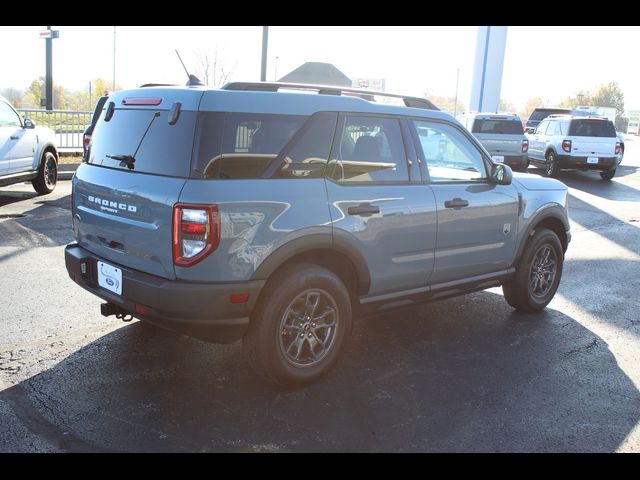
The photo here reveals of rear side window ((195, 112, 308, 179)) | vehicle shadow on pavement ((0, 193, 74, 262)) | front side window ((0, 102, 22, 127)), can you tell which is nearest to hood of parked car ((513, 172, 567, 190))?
rear side window ((195, 112, 308, 179))

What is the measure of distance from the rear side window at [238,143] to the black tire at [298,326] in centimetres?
71

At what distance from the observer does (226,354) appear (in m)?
4.49

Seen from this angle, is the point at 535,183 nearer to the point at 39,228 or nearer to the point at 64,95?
the point at 39,228

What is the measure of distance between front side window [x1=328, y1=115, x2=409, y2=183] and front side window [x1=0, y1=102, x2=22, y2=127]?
311 inches

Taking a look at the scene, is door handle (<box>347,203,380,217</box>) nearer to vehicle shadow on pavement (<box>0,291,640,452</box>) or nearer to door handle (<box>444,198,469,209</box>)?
door handle (<box>444,198,469,209</box>)

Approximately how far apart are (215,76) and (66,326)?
27747 millimetres

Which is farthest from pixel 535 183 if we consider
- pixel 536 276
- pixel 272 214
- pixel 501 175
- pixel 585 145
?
pixel 585 145

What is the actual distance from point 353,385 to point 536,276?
2.52 metres

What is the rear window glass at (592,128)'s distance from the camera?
1711 cm

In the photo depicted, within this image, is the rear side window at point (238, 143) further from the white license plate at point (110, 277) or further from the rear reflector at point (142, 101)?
the white license plate at point (110, 277)

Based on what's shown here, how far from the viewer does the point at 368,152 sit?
424cm

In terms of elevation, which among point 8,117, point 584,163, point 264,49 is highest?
point 264,49

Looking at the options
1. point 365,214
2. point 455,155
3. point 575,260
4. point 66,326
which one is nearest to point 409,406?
point 365,214

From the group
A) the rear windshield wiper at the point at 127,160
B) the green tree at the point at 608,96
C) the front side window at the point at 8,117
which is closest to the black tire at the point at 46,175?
the front side window at the point at 8,117
